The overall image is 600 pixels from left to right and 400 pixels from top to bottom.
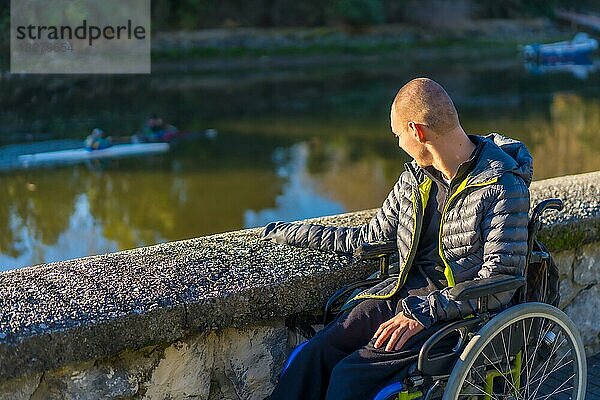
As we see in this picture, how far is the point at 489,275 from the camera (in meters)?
2.13

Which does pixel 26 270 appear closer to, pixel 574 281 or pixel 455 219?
pixel 455 219

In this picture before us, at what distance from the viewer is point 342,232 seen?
8.70 ft

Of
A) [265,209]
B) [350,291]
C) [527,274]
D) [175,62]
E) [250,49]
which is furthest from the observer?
[250,49]

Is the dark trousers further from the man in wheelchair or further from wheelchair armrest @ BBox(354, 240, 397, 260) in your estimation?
wheelchair armrest @ BBox(354, 240, 397, 260)

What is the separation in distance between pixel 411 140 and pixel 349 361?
0.54 metres

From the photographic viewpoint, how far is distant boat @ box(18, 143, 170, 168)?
504 inches

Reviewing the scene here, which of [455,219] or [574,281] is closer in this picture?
[455,219]

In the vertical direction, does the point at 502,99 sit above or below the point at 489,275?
below

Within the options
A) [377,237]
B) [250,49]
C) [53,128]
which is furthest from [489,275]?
[250,49]

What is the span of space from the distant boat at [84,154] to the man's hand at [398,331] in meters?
11.1

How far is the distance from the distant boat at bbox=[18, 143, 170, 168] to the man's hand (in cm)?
1109

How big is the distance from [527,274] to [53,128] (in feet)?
46.8

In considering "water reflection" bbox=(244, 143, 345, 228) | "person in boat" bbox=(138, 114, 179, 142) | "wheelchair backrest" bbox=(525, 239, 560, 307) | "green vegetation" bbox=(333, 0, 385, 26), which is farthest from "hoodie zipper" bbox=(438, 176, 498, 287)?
"green vegetation" bbox=(333, 0, 385, 26)

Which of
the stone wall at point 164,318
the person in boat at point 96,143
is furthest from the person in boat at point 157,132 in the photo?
the stone wall at point 164,318
